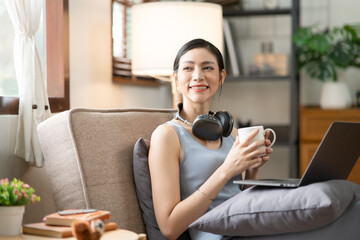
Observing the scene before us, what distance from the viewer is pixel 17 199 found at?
135cm

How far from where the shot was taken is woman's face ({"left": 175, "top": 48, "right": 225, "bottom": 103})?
1808 mm

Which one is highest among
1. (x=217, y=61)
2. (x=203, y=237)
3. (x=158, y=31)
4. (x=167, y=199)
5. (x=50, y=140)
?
(x=158, y=31)

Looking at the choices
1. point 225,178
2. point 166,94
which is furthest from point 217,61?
point 166,94

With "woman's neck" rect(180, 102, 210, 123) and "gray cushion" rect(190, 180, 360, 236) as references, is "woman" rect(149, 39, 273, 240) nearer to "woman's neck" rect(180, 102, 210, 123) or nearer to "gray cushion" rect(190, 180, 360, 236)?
"woman's neck" rect(180, 102, 210, 123)

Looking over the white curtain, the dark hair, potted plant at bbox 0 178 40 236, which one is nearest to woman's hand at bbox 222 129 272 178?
the dark hair

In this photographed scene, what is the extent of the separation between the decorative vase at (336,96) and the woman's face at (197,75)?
91.1 inches

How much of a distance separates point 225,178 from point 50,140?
0.55 metres

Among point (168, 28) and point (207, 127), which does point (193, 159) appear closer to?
point (207, 127)

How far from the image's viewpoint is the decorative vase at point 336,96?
3.95 meters

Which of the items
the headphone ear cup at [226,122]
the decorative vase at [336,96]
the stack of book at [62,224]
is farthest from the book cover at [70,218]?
the decorative vase at [336,96]

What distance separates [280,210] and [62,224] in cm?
54

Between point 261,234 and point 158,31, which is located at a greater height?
point 158,31

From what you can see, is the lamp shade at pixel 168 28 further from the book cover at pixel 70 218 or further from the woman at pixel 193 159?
the book cover at pixel 70 218

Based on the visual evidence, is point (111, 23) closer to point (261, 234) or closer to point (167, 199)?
point (167, 199)
